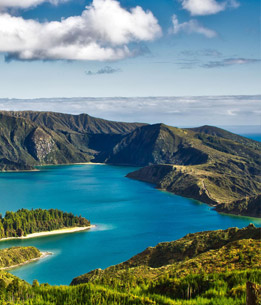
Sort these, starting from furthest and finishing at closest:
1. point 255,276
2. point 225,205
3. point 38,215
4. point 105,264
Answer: point 225,205
point 38,215
point 105,264
point 255,276

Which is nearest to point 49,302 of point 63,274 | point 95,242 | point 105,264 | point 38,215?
point 63,274

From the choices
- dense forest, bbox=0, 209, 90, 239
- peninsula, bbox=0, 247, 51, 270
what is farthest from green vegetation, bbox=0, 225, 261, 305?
dense forest, bbox=0, 209, 90, 239

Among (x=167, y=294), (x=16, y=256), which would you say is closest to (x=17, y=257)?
(x=16, y=256)

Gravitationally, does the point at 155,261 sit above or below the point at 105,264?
above

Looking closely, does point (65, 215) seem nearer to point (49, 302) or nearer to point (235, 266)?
point (235, 266)

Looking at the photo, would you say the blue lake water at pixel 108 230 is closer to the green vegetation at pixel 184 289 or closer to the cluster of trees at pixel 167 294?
the green vegetation at pixel 184 289
